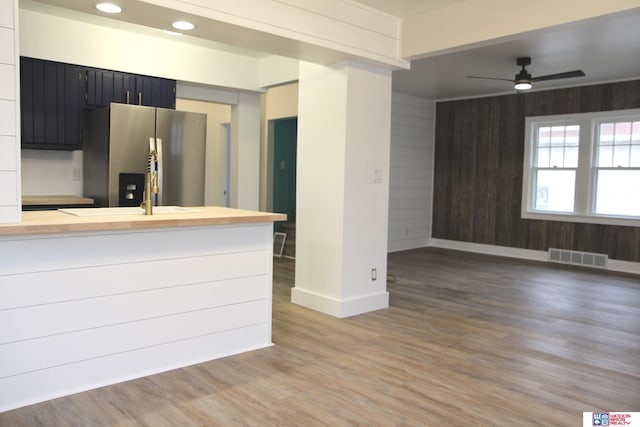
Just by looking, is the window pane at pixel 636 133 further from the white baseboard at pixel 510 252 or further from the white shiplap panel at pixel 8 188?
the white shiplap panel at pixel 8 188

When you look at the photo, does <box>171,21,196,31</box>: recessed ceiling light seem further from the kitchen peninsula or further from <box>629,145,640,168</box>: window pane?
<box>629,145,640,168</box>: window pane

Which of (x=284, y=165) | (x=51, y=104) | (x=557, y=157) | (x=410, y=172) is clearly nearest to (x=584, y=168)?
(x=557, y=157)

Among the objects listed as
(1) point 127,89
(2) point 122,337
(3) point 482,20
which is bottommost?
(2) point 122,337

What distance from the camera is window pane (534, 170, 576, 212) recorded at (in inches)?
284

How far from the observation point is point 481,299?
16.4 ft

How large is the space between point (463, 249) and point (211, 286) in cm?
607

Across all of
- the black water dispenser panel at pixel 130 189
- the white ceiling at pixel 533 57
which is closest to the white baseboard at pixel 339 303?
the black water dispenser panel at pixel 130 189

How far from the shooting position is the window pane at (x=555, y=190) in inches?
284

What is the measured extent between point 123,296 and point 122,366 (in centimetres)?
39

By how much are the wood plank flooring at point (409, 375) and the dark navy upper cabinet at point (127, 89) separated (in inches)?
100

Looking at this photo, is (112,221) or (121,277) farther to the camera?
(121,277)

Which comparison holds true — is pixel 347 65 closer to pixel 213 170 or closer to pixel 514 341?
pixel 514 341

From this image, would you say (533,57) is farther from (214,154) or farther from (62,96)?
(214,154)

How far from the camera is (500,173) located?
7.87 metres
